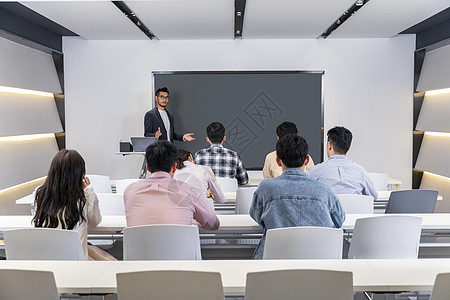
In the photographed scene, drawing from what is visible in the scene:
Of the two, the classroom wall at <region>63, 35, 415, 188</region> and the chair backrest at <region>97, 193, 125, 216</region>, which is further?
the classroom wall at <region>63, 35, 415, 188</region>

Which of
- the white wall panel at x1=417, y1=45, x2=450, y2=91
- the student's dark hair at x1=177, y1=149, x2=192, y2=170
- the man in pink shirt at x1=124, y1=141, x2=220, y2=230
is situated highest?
the white wall panel at x1=417, y1=45, x2=450, y2=91

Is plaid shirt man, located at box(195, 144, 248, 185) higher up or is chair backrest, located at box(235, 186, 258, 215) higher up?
plaid shirt man, located at box(195, 144, 248, 185)

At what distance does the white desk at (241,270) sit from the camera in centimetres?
165

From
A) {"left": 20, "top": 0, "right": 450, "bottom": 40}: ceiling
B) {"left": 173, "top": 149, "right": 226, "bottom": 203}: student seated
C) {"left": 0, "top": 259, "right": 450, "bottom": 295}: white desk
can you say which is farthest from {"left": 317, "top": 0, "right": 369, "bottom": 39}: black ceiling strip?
{"left": 0, "top": 259, "right": 450, "bottom": 295}: white desk

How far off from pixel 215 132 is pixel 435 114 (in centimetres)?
349

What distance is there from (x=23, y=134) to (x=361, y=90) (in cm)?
480

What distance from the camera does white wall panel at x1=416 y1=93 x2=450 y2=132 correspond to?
5781 millimetres

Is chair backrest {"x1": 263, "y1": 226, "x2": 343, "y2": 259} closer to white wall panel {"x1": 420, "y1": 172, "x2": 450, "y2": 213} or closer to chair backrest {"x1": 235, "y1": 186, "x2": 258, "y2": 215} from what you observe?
chair backrest {"x1": 235, "y1": 186, "x2": 258, "y2": 215}

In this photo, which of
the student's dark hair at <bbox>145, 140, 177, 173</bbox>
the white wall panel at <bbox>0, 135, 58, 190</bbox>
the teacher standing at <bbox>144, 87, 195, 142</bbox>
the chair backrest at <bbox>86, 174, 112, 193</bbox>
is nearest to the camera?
the student's dark hair at <bbox>145, 140, 177, 173</bbox>

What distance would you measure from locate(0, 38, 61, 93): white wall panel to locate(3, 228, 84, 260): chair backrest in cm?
335

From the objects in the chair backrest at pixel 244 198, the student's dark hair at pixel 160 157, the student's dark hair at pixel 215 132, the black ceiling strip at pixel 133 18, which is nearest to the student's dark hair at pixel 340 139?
the chair backrest at pixel 244 198

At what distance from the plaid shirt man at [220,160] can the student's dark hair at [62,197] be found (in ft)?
6.69

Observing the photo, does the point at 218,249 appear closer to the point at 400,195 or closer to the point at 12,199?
the point at 400,195

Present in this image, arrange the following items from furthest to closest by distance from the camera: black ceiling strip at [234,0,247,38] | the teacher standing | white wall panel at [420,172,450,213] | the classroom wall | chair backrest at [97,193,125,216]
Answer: the classroom wall → the teacher standing → white wall panel at [420,172,450,213] → black ceiling strip at [234,0,247,38] → chair backrest at [97,193,125,216]
